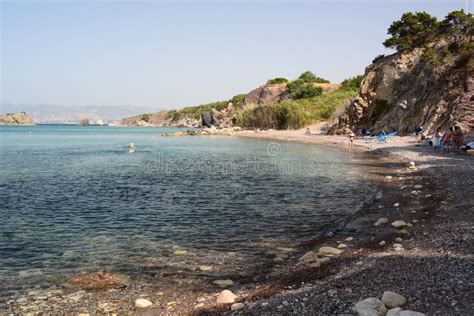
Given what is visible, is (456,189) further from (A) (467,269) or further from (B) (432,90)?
(B) (432,90)

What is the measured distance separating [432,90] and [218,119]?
101m

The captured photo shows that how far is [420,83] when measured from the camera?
5475cm

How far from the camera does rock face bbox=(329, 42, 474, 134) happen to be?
139ft

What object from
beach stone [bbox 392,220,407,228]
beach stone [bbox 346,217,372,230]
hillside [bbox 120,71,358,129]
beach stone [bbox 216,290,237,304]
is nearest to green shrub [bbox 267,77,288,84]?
hillside [bbox 120,71,358,129]

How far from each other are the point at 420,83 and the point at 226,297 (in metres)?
54.4

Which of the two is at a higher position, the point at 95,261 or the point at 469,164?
the point at 469,164

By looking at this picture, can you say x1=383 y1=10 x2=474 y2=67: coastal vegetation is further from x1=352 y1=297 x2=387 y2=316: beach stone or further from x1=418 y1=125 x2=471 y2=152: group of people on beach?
x1=352 y1=297 x2=387 y2=316: beach stone

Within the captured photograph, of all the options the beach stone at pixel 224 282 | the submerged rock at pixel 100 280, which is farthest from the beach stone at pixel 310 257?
the submerged rock at pixel 100 280

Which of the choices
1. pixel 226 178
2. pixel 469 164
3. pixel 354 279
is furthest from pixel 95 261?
pixel 469 164

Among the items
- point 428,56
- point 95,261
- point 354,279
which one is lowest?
point 95,261

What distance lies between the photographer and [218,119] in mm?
146625

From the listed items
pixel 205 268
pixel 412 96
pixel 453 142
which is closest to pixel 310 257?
pixel 205 268

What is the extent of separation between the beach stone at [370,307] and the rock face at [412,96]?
115ft

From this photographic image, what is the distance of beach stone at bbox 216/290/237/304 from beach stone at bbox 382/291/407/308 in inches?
112
